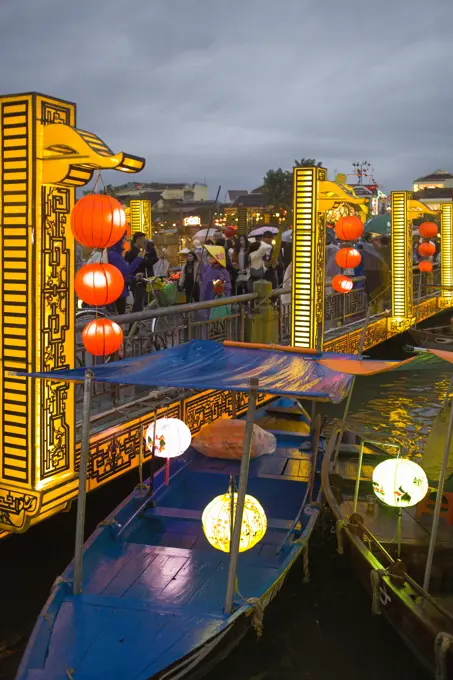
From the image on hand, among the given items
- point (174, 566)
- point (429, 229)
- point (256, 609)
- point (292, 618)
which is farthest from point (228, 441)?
point (429, 229)

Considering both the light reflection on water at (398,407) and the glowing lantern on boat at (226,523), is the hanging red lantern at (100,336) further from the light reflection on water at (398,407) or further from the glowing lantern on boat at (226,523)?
the light reflection on water at (398,407)

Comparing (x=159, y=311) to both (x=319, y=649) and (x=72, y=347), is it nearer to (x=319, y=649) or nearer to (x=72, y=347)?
(x=72, y=347)

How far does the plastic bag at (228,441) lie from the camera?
367 inches

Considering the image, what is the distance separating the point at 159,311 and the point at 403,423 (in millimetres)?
7584

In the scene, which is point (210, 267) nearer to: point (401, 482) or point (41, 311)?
point (41, 311)

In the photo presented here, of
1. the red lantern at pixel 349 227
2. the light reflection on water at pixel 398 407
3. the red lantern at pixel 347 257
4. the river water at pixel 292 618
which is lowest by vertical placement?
the river water at pixel 292 618

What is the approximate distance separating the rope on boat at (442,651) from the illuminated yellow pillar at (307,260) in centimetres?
797

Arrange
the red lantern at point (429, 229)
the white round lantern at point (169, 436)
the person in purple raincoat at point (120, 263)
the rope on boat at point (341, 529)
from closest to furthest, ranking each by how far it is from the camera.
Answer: the rope on boat at point (341, 529) < the white round lantern at point (169, 436) < the person in purple raincoat at point (120, 263) < the red lantern at point (429, 229)

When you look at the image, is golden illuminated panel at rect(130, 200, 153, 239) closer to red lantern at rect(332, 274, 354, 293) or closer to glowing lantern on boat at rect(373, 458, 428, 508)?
red lantern at rect(332, 274, 354, 293)

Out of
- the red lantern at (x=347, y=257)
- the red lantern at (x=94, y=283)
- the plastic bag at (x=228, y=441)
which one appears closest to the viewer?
the red lantern at (x=94, y=283)

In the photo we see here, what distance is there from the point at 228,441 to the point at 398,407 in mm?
7916

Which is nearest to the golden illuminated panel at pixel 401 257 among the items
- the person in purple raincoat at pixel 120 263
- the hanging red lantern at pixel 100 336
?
the person in purple raincoat at pixel 120 263

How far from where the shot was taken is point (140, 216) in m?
20.4

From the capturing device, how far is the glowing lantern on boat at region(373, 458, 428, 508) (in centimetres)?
707
